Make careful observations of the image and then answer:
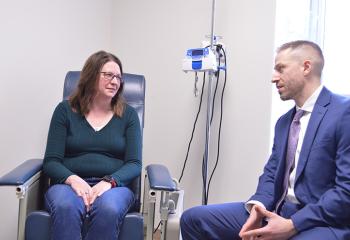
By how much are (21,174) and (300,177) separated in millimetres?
1060

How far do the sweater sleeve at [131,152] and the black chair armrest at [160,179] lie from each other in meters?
0.09

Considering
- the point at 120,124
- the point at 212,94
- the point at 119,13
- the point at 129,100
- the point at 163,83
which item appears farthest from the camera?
the point at 119,13

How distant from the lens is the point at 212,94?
7.62ft

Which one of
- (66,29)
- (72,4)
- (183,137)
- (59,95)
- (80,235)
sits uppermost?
(72,4)

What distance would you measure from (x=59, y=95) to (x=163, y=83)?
675 mm

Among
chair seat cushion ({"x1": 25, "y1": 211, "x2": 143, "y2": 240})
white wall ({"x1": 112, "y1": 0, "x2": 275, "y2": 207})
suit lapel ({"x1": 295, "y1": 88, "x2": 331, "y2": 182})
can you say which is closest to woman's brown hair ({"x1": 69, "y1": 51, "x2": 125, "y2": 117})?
chair seat cushion ({"x1": 25, "y1": 211, "x2": 143, "y2": 240})

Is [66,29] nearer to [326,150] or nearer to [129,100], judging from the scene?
[129,100]

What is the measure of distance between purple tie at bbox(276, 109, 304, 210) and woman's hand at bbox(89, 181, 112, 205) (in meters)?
0.71

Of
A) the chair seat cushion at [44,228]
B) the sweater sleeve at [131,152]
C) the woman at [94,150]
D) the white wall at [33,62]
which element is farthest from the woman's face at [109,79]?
the chair seat cushion at [44,228]

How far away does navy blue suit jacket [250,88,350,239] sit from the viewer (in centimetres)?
125

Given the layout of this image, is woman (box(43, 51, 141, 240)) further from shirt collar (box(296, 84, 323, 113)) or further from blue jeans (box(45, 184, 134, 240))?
shirt collar (box(296, 84, 323, 113))

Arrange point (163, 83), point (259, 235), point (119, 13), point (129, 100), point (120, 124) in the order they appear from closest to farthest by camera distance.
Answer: point (259, 235) < point (120, 124) < point (129, 100) < point (163, 83) < point (119, 13)

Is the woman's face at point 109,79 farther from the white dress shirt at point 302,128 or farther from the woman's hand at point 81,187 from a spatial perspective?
the white dress shirt at point 302,128

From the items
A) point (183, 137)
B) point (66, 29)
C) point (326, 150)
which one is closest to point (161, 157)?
point (183, 137)
